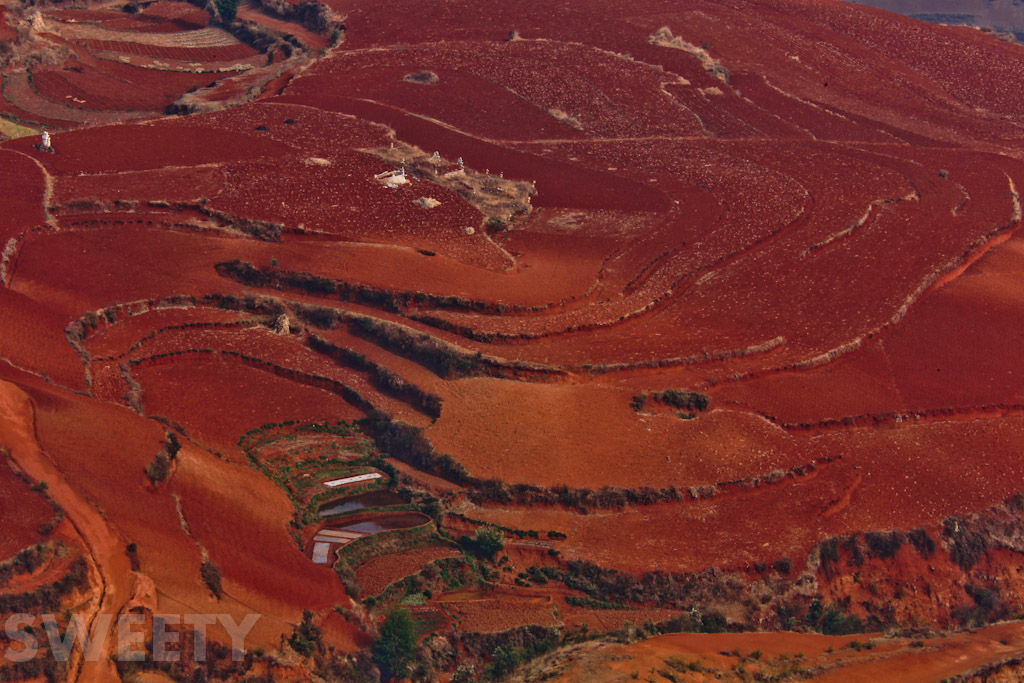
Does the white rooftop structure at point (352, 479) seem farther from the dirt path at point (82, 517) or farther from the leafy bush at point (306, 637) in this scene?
the dirt path at point (82, 517)

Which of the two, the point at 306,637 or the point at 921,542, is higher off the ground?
the point at 921,542

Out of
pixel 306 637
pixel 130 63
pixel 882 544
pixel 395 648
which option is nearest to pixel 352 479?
pixel 395 648

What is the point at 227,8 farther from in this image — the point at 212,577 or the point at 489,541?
the point at 212,577

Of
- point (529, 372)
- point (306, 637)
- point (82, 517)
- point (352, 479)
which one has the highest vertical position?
point (529, 372)

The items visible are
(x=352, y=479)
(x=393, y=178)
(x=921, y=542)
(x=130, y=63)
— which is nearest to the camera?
(x=921, y=542)

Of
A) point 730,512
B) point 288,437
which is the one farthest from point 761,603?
point 288,437

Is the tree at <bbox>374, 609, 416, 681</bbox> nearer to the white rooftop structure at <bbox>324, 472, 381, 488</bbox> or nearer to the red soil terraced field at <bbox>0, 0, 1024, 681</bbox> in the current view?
the red soil terraced field at <bbox>0, 0, 1024, 681</bbox>

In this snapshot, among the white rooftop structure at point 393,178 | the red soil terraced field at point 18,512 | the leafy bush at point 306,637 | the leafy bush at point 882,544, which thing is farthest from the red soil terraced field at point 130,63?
the leafy bush at point 882,544
